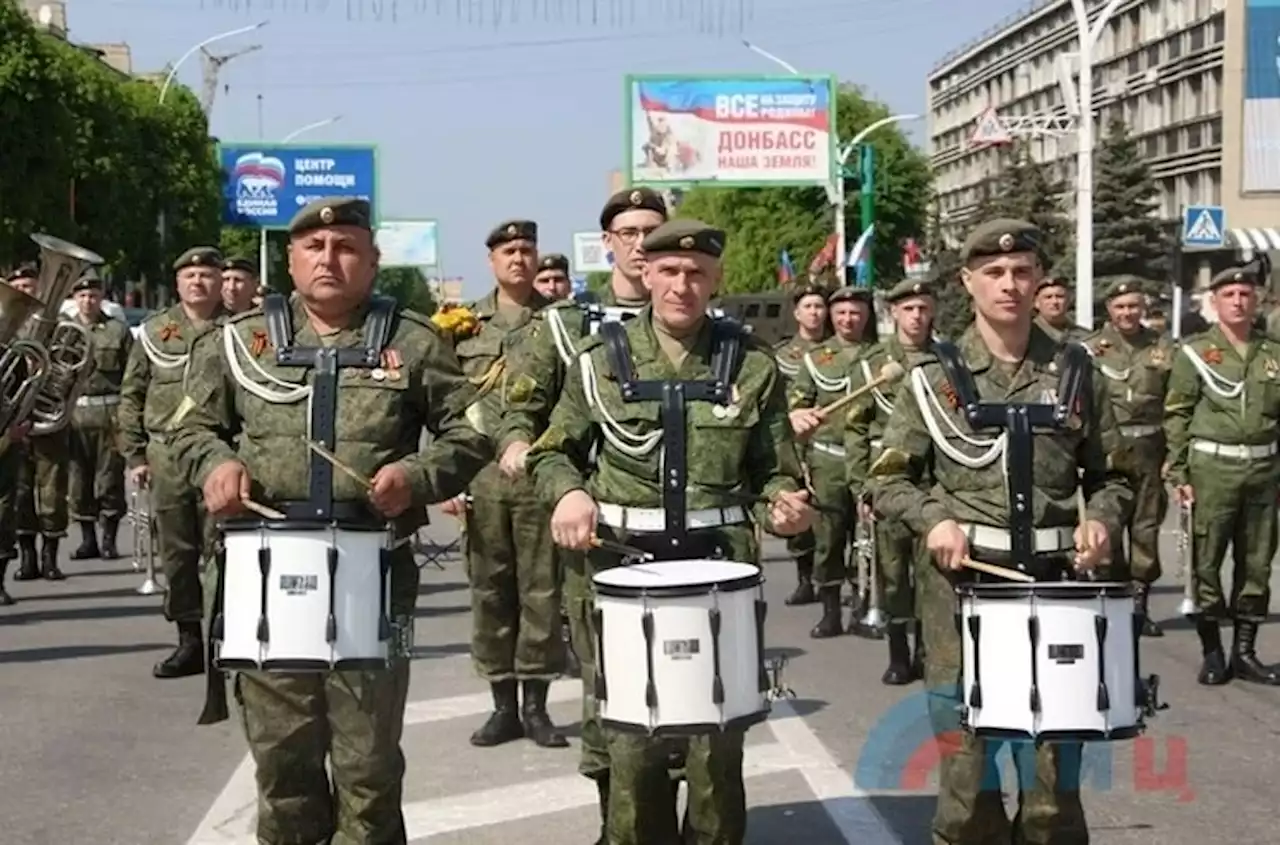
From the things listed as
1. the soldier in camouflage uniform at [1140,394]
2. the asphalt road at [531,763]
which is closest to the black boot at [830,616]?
the asphalt road at [531,763]

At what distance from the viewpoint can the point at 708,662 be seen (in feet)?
17.5

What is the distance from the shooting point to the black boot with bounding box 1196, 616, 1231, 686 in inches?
409

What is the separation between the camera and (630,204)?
22.9 ft

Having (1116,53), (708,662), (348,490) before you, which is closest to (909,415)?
(708,662)

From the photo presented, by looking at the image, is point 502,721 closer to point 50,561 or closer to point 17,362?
point 17,362

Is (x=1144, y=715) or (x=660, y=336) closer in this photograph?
(x=1144, y=715)

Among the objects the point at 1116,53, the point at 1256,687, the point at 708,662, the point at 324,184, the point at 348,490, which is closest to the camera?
the point at 708,662

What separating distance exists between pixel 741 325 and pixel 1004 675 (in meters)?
1.40

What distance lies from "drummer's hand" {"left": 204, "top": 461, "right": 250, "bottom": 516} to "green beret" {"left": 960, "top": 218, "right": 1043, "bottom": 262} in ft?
7.51

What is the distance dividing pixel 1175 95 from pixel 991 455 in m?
86.7

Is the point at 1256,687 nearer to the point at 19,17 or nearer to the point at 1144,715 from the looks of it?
the point at 1144,715

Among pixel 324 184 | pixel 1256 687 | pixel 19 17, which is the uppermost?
pixel 19 17

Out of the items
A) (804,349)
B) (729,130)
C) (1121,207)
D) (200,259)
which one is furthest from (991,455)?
(1121,207)

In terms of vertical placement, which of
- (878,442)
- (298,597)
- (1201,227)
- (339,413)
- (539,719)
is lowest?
(539,719)
